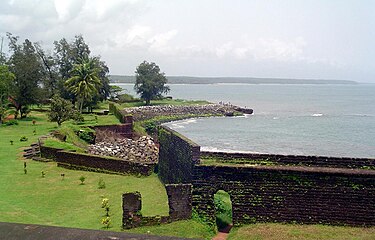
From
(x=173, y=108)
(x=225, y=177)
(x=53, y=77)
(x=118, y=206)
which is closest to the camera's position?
(x=225, y=177)

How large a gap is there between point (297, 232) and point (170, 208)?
13.5 feet

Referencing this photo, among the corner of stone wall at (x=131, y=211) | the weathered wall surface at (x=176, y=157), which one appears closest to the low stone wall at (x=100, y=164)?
the weathered wall surface at (x=176, y=157)

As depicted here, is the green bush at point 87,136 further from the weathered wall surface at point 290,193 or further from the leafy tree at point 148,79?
the leafy tree at point 148,79

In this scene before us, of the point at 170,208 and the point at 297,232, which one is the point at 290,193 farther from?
the point at 170,208

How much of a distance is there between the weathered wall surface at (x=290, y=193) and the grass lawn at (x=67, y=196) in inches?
54.2

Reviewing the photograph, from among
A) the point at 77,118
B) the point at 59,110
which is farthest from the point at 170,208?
the point at 77,118

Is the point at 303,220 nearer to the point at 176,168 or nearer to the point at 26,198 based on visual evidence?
the point at 176,168

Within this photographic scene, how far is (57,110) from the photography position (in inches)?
1313

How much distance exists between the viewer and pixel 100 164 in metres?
21.8

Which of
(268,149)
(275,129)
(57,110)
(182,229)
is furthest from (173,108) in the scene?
(182,229)

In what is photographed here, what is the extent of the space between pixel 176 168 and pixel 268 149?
23660mm

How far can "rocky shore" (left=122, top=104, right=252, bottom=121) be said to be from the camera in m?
62.2

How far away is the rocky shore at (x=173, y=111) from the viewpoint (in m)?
62.2

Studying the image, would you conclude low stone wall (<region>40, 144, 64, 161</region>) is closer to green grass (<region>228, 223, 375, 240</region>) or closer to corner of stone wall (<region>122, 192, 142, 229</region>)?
corner of stone wall (<region>122, 192, 142, 229</region>)
